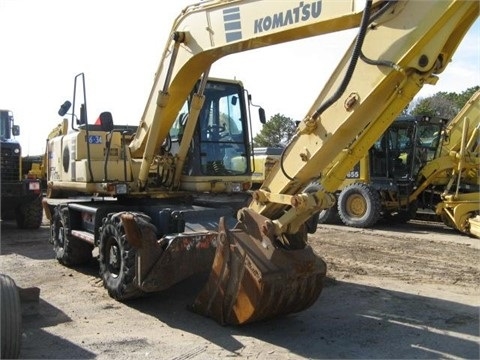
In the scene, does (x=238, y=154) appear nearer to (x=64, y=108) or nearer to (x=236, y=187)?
(x=236, y=187)

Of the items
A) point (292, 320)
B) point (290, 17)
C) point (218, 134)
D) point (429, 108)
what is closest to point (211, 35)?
point (290, 17)

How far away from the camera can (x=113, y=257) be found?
626 centimetres

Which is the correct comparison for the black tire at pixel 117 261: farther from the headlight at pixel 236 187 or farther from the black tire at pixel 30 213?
the black tire at pixel 30 213

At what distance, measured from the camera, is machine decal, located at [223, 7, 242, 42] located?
5449 mm

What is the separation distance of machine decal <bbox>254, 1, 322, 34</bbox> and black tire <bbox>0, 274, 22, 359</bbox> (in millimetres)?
3302

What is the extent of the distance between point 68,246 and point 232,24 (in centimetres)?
438

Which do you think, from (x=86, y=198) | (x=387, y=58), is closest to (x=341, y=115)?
(x=387, y=58)

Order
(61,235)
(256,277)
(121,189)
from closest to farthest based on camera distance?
(256,277) < (121,189) < (61,235)

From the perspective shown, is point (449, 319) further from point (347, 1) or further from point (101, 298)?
point (101, 298)

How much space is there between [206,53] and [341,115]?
86.5 inches

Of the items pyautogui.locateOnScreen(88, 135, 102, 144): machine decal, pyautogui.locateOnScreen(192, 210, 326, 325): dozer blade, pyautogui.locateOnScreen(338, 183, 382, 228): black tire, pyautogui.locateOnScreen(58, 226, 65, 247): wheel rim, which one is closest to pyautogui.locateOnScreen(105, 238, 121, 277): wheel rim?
pyautogui.locateOnScreen(192, 210, 326, 325): dozer blade

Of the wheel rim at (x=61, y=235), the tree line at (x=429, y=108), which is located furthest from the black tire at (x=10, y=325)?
the tree line at (x=429, y=108)

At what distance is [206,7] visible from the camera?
236 inches

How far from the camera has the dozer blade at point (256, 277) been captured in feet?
15.9
